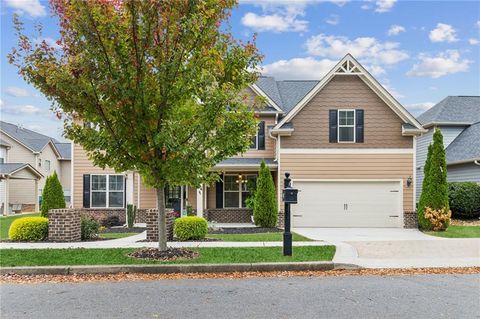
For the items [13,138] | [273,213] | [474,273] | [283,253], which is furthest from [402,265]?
[13,138]

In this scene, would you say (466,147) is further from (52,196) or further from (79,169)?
(52,196)

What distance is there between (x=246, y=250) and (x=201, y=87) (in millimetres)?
4281

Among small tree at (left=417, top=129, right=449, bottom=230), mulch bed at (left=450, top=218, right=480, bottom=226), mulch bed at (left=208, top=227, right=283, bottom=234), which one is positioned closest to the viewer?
mulch bed at (left=208, top=227, right=283, bottom=234)

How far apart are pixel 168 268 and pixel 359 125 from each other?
12597 mm

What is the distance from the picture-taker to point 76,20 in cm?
864

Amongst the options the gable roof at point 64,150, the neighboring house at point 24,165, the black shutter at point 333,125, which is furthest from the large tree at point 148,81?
the gable roof at point 64,150

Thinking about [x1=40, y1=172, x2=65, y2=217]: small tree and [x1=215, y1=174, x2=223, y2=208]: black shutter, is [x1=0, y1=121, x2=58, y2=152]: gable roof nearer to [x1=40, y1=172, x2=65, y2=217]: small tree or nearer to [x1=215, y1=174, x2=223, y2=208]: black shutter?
[x1=40, y1=172, x2=65, y2=217]: small tree

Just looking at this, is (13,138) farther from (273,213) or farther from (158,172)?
(158,172)

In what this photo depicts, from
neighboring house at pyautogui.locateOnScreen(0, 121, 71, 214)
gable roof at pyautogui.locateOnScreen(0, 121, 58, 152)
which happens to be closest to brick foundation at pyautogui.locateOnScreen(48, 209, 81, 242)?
neighboring house at pyautogui.locateOnScreen(0, 121, 71, 214)

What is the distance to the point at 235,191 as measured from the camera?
21.4 m

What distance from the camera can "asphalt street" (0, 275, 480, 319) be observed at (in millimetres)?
6082

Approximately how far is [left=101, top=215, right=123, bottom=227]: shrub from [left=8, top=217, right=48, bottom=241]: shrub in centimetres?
667

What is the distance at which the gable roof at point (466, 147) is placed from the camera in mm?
23794

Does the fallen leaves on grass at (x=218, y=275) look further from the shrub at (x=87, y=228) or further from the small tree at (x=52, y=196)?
the small tree at (x=52, y=196)
